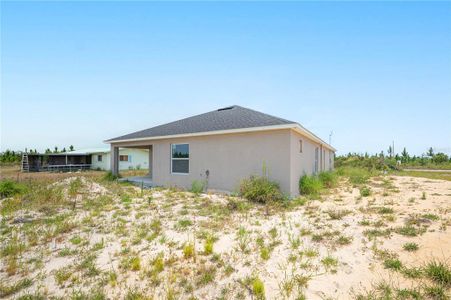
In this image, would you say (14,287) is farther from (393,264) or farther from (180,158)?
(180,158)

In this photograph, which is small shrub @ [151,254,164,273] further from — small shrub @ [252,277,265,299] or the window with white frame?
the window with white frame

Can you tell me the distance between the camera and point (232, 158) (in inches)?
344

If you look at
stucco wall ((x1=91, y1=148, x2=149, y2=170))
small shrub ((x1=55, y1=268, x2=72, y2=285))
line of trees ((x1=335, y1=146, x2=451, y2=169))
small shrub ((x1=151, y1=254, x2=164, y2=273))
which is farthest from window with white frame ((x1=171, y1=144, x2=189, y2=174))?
line of trees ((x1=335, y1=146, x2=451, y2=169))

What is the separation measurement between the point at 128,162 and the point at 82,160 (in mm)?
7576

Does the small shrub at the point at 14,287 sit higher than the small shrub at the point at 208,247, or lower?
lower

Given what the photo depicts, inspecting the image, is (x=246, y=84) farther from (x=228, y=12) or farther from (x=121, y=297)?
(x=121, y=297)

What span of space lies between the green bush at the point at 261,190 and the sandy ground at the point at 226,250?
0.81m

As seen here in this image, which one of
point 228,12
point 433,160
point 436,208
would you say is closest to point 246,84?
point 228,12

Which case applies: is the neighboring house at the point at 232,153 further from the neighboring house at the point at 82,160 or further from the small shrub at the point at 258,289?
the neighboring house at the point at 82,160

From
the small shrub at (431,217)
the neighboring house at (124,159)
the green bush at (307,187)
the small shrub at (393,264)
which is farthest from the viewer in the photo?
the neighboring house at (124,159)

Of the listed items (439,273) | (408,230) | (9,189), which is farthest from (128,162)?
(439,273)

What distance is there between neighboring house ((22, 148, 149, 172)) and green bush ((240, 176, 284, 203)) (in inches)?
838

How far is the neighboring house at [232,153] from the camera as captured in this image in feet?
24.9

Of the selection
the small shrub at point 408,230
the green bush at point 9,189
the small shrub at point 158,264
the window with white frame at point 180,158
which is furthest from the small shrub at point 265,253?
the green bush at point 9,189
